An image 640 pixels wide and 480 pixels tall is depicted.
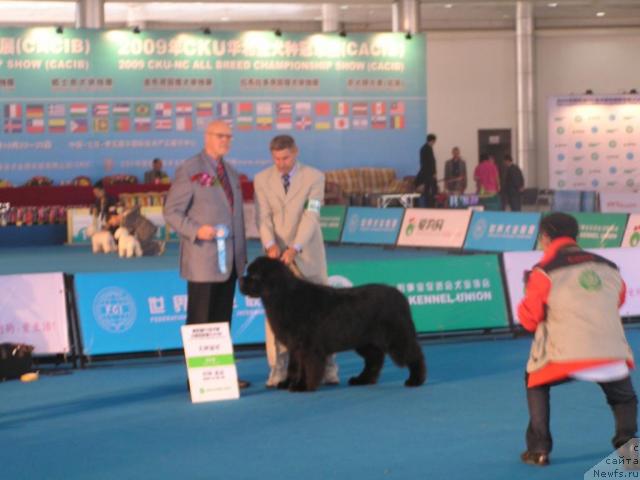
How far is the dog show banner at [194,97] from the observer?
25.2 m

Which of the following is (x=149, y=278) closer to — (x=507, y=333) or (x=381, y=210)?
(x=507, y=333)

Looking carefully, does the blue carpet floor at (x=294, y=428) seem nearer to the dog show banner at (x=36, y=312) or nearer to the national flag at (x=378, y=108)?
the dog show banner at (x=36, y=312)

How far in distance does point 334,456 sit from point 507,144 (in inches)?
1271

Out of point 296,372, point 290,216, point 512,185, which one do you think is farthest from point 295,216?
point 512,185

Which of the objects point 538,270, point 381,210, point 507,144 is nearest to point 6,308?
point 538,270

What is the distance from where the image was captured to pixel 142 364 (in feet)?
32.3

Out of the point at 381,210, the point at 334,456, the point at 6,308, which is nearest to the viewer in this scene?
the point at 334,456

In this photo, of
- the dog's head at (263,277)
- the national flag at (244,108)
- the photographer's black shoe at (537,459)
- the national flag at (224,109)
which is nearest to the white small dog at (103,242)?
the national flag at (224,109)

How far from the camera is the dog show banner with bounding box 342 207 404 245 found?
21.0 meters

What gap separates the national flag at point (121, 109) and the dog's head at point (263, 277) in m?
18.2

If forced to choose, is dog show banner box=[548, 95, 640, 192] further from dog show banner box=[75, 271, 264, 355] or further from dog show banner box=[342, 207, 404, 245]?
dog show banner box=[75, 271, 264, 355]

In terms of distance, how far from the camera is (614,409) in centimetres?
594

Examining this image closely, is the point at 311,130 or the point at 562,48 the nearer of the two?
the point at 311,130

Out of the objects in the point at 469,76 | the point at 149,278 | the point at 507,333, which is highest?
the point at 469,76
